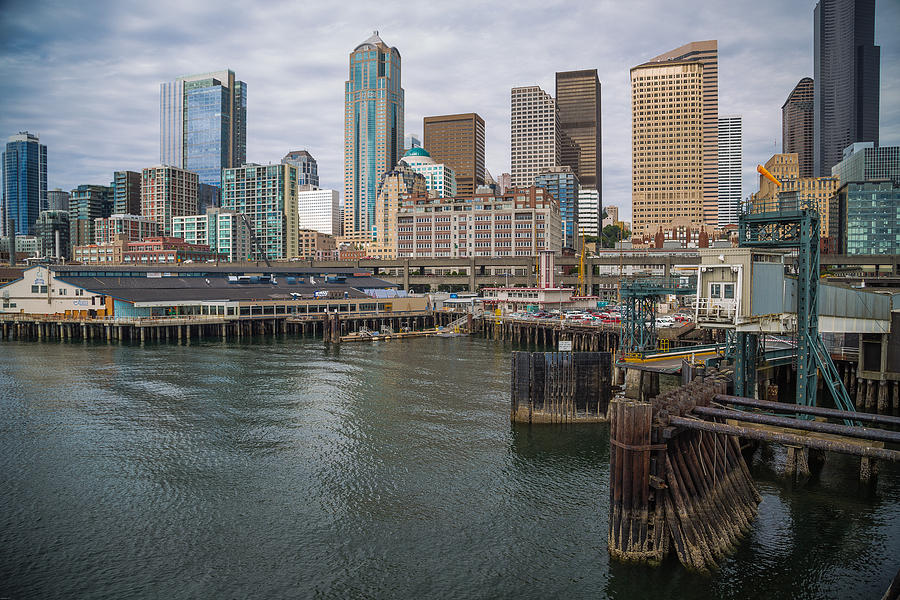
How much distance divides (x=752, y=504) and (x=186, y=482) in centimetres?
2586

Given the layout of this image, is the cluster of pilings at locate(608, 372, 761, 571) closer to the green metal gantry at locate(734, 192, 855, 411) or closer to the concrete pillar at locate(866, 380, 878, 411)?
the green metal gantry at locate(734, 192, 855, 411)

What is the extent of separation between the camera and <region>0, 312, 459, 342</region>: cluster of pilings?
282ft

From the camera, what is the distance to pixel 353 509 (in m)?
26.3

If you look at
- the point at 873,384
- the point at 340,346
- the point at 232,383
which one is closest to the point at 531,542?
the point at 873,384

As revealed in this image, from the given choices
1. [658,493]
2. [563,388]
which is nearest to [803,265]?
[563,388]

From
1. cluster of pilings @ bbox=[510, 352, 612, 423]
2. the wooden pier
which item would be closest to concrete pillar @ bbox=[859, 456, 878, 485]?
the wooden pier

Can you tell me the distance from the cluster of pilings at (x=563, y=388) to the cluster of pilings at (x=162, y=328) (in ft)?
157

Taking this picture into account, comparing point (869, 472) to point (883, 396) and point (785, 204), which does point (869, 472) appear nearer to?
point (785, 204)

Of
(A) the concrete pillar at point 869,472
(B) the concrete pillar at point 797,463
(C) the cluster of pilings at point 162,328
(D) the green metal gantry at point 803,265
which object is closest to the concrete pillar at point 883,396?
(D) the green metal gantry at point 803,265

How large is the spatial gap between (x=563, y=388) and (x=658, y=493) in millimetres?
17947

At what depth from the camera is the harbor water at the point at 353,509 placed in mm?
20641

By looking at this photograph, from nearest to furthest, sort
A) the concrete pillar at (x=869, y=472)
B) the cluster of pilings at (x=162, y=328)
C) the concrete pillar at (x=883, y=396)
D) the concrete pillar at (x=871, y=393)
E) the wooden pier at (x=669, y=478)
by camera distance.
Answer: the wooden pier at (x=669, y=478), the concrete pillar at (x=869, y=472), the concrete pillar at (x=883, y=396), the concrete pillar at (x=871, y=393), the cluster of pilings at (x=162, y=328)

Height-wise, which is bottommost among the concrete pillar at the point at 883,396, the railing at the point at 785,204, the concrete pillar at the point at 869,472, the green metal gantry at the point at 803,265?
the concrete pillar at the point at 869,472

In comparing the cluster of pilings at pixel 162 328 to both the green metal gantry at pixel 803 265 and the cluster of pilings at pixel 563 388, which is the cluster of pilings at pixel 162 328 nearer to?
the cluster of pilings at pixel 563 388
